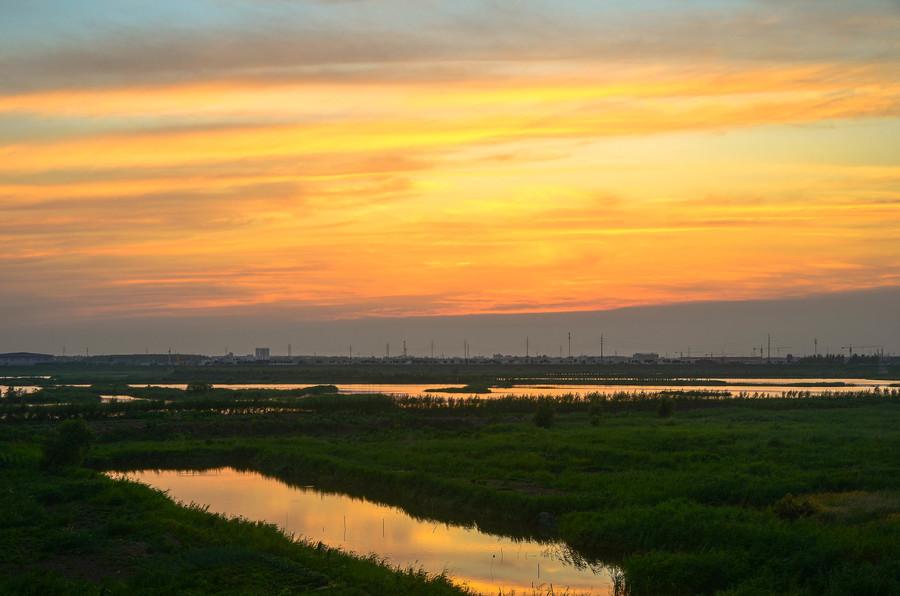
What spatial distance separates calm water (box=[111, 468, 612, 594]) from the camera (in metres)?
18.2

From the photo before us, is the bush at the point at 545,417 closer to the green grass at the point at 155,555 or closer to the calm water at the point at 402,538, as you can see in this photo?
the calm water at the point at 402,538

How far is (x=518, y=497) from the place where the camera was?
78.6 ft

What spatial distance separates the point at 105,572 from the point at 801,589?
11.9 meters

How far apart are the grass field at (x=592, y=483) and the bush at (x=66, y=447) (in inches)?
22.7

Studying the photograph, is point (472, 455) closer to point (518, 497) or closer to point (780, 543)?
point (518, 497)

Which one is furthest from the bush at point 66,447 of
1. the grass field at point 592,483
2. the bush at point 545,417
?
the bush at point 545,417

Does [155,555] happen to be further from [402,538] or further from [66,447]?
[66,447]

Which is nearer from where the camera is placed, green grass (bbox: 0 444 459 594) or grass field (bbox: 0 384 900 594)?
green grass (bbox: 0 444 459 594)

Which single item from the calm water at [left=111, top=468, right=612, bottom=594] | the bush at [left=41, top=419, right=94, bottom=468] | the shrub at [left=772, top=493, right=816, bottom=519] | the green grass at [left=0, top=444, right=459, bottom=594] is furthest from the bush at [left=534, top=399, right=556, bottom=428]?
the green grass at [left=0, top=444, right=459, bottom=594]

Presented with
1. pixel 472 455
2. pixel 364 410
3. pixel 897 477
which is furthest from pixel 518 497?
pixel 364 410

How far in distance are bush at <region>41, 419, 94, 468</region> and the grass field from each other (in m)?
0.58

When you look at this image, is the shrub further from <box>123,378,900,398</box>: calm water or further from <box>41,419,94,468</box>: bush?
<box>123,378,900,398</box>: calm water

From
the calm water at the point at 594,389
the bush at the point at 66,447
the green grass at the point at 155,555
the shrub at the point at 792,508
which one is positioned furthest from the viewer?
the calm water at the point at 594,389

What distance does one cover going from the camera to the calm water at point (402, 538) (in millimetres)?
18172
